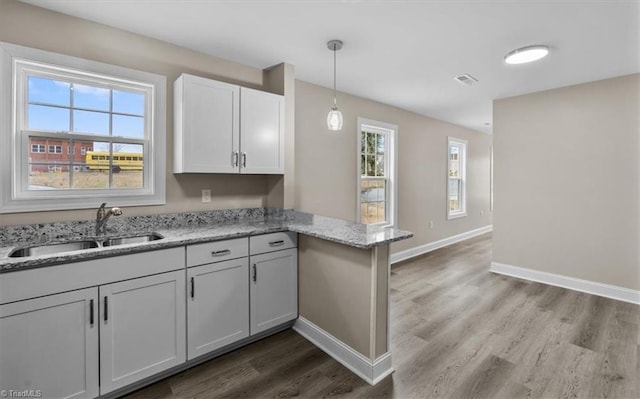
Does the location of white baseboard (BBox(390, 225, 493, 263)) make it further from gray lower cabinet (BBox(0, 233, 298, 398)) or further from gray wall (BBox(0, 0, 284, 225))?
gray lower cabinet (BBox(0, 233, 298, 398))

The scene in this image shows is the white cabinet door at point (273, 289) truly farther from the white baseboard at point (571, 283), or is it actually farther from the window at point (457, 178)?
the window at point (457, 178)

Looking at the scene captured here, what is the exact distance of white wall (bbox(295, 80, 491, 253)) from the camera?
3643 millimetres

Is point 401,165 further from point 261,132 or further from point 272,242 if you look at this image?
point 272,242

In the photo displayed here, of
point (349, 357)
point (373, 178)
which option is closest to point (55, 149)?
point (349, 357)

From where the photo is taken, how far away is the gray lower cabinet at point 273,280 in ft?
8.05

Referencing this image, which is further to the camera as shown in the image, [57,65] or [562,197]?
[562,197]

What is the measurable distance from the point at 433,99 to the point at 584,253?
266 centimetres

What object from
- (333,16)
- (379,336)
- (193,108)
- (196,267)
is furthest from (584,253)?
(193,108)

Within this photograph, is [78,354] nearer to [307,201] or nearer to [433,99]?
[307,201]

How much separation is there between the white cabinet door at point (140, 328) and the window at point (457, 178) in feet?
17.9

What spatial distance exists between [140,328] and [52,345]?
1.38 ft

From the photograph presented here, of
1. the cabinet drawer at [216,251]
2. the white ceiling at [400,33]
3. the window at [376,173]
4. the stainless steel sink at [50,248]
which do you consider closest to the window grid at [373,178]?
the window at [376,173]

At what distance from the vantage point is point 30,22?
2062mm

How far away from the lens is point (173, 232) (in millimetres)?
2367
